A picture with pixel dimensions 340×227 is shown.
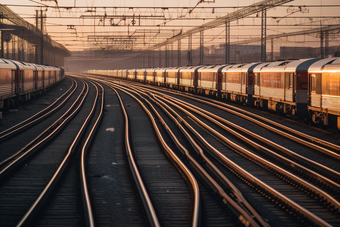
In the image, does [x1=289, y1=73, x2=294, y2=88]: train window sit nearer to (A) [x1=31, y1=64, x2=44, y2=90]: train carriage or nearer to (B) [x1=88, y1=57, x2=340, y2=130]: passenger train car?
(B) [x1=88, y1=57, x2=340, y2=130]: passenger train car

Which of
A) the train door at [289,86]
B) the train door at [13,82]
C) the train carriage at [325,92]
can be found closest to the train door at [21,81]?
the train door at [13,82]

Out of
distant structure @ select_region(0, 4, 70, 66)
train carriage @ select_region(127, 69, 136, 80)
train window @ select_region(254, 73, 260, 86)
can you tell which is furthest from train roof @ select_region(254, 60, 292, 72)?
train carriage @ select_region(127, 69, 136, 80)

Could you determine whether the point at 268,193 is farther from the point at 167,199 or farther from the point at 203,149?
the point at 203,149

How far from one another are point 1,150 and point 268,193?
9.34 metres

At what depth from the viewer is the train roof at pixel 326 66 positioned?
15.9 metres

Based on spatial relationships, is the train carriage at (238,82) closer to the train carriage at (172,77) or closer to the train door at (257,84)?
the train door at (257,84)

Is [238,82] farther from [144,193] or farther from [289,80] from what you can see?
[144,193]

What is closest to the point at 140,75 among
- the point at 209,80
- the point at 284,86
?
the point at 209,80

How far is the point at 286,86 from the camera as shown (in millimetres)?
21547

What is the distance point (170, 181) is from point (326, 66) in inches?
380

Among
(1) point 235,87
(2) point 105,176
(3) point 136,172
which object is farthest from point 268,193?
(1) point 235,87

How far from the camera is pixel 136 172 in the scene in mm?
10734

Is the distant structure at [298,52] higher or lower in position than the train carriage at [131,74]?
higher

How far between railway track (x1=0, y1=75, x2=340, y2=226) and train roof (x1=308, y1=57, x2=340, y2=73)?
2789 mm
